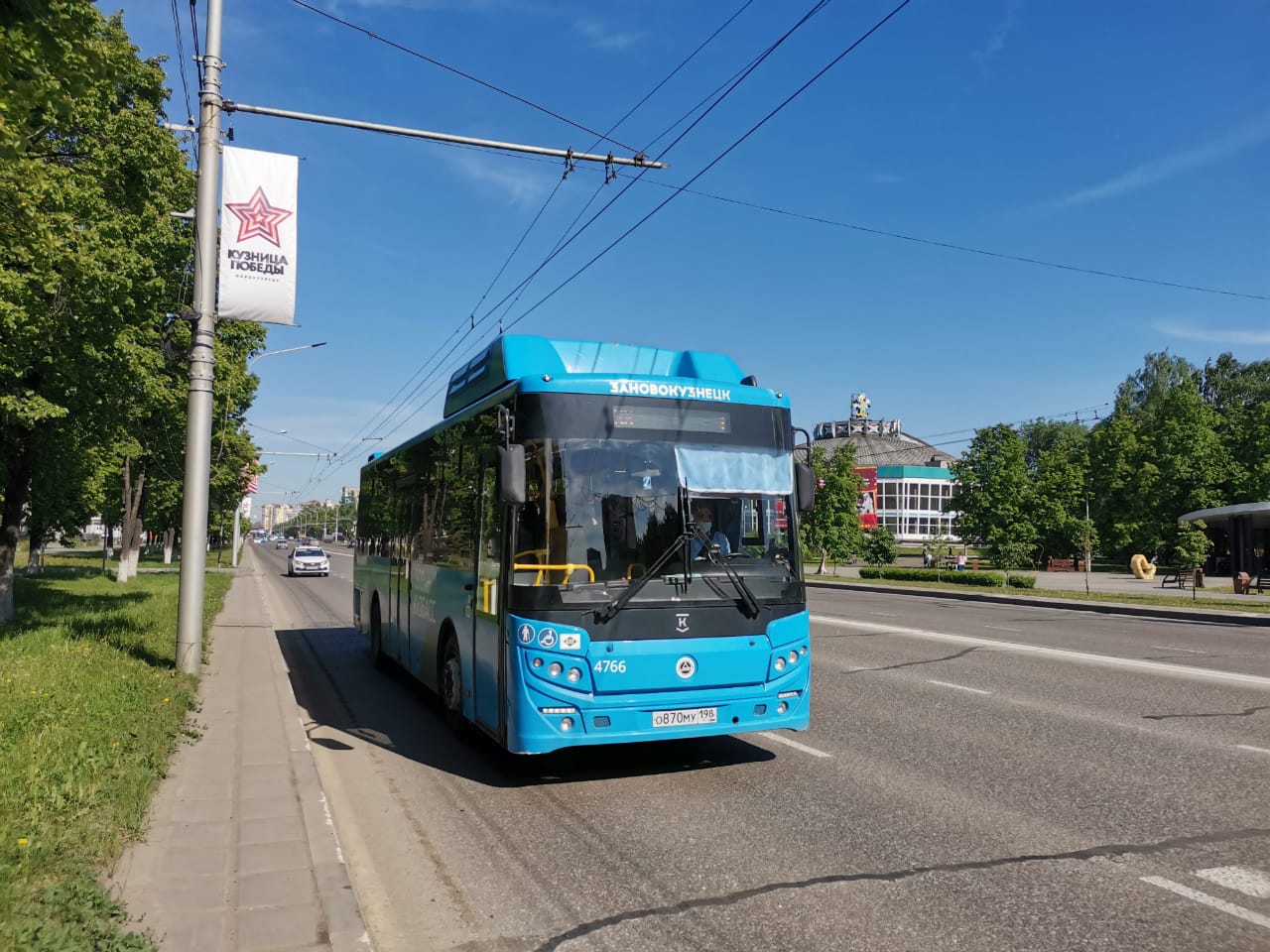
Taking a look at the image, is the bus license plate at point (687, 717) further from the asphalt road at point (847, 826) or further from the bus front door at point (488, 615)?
the bus front door at point (488, 615)

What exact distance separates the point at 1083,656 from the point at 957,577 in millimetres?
26324

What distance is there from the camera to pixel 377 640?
1313 cm

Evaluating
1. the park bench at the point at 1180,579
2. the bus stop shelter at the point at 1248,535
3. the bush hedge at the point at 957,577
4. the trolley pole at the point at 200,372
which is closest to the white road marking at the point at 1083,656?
the trolley pole at the point at 200,372

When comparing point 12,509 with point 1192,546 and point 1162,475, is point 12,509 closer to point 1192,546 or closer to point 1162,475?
point 1192,546

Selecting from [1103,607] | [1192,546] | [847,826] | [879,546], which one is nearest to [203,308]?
[847,826]

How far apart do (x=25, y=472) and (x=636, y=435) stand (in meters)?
15.4

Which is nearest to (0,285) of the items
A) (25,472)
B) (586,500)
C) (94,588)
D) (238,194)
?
(238,194)

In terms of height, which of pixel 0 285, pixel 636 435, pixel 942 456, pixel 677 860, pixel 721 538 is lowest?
pixel 677 860

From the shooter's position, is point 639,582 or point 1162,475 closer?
point 639,582

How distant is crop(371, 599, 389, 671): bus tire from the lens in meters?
12.9

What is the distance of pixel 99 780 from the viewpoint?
579 centimetres

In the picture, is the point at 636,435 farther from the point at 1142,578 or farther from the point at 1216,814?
the point at 1142,578

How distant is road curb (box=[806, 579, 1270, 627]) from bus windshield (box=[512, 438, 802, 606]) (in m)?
19.1

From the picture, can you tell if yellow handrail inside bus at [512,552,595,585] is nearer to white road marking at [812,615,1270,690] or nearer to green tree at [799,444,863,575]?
white road marking at [812,615,1270,690]
